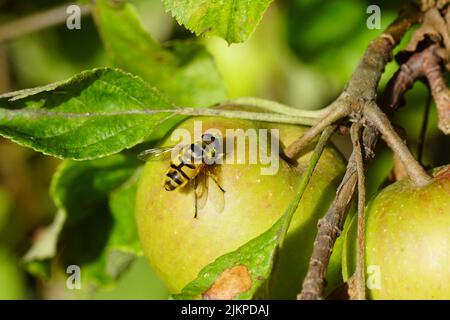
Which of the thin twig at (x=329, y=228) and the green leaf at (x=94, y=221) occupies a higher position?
the green leaf at (x=94, y=221)

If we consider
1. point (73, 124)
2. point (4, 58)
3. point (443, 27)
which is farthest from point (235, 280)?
point (4, 58)

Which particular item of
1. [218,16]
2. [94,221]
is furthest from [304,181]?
[94,221]

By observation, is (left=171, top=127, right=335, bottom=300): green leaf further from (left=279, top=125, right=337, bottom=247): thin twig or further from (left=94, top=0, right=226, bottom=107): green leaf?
(left=94, top=0, right=226, bottom=107): green leaf

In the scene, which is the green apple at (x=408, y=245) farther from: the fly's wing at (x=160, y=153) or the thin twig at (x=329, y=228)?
the fly's wing at (x=160, y=153)

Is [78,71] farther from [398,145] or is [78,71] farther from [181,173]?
[398,145]

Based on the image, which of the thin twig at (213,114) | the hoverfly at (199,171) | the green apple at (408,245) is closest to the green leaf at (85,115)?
the thin twig at (213,114)

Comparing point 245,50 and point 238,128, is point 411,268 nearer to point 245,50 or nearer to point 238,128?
point 238,128
